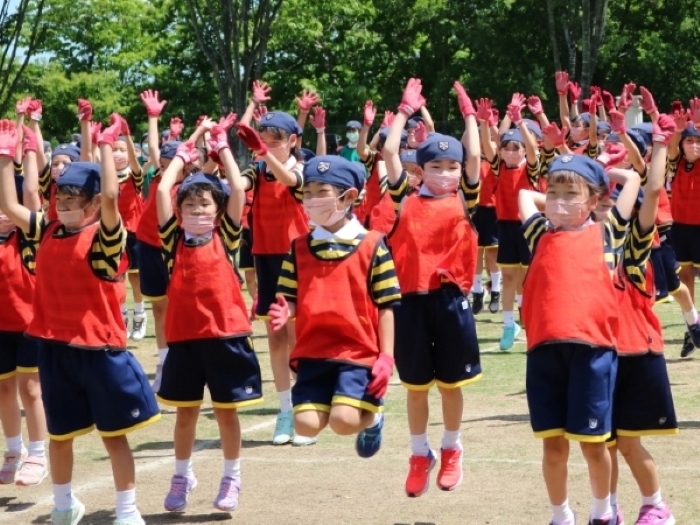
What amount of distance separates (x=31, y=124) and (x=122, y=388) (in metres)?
3.63

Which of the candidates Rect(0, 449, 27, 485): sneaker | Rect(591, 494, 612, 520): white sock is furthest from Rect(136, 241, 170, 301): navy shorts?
Rect(591, 494, 612, 520): white sock

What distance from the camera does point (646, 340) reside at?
636cm

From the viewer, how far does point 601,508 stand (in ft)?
20.0

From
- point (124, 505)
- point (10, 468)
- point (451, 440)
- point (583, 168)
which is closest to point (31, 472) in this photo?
point (10, 468)

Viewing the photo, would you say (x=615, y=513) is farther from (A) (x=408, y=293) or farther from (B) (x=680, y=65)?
(B) (x=680, y=65)

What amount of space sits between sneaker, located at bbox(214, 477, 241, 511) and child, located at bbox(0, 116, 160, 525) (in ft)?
1.80

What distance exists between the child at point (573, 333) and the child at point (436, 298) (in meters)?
1.28

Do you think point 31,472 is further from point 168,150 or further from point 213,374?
point 168,150

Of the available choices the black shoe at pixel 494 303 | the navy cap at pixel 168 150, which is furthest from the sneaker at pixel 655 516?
the black shoe at pixel 494 303

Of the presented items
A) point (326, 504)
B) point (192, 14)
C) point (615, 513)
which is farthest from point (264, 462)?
point (192, 14)

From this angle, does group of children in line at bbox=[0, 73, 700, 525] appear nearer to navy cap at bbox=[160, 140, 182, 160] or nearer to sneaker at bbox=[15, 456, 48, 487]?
sneaker at bbox=[15, 456, 48, 487]

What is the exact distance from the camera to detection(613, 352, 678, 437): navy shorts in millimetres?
6297

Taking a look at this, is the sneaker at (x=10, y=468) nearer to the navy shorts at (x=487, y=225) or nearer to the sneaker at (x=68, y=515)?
the sneaker at (x=68, y=515)

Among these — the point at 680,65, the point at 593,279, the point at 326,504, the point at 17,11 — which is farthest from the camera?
the point at 680,65
